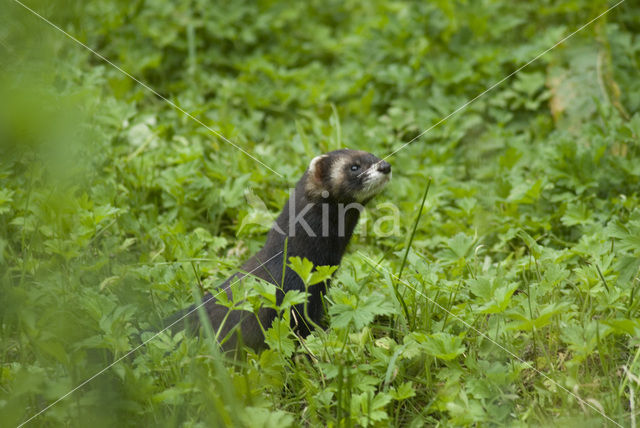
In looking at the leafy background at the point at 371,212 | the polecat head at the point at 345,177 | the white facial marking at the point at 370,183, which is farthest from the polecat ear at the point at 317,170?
the leafy background at the point at 371,212

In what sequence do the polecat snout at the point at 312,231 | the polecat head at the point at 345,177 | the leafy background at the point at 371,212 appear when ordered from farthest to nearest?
the polecat head at the point at 345,177 → the polecat snout at the point at 312,231 → the leafy background at the point at 371,212

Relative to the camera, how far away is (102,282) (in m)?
3.67

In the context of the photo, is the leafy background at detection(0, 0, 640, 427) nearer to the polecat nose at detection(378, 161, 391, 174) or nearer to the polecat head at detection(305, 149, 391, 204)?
the polecat head at detection(305, 149, 391, 204)

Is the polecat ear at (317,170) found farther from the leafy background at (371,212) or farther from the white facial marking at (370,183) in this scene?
the leafy background at (371,212)

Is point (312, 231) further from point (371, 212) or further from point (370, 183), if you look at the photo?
point (371, 212)

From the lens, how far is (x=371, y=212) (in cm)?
530

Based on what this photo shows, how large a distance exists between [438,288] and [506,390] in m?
0.75

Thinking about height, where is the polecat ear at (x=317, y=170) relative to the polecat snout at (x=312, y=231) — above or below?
above

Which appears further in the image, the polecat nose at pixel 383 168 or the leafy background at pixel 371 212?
the polecat nose at pixel 383 168

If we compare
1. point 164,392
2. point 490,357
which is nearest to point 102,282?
point 164,392

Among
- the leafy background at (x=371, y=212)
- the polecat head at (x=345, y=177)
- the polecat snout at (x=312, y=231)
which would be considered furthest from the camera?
the polecat head at (x=345, y=177)

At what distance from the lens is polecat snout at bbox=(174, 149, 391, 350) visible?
3764 mm

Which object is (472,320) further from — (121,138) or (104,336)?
(121,138)

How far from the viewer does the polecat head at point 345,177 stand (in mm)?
4133
